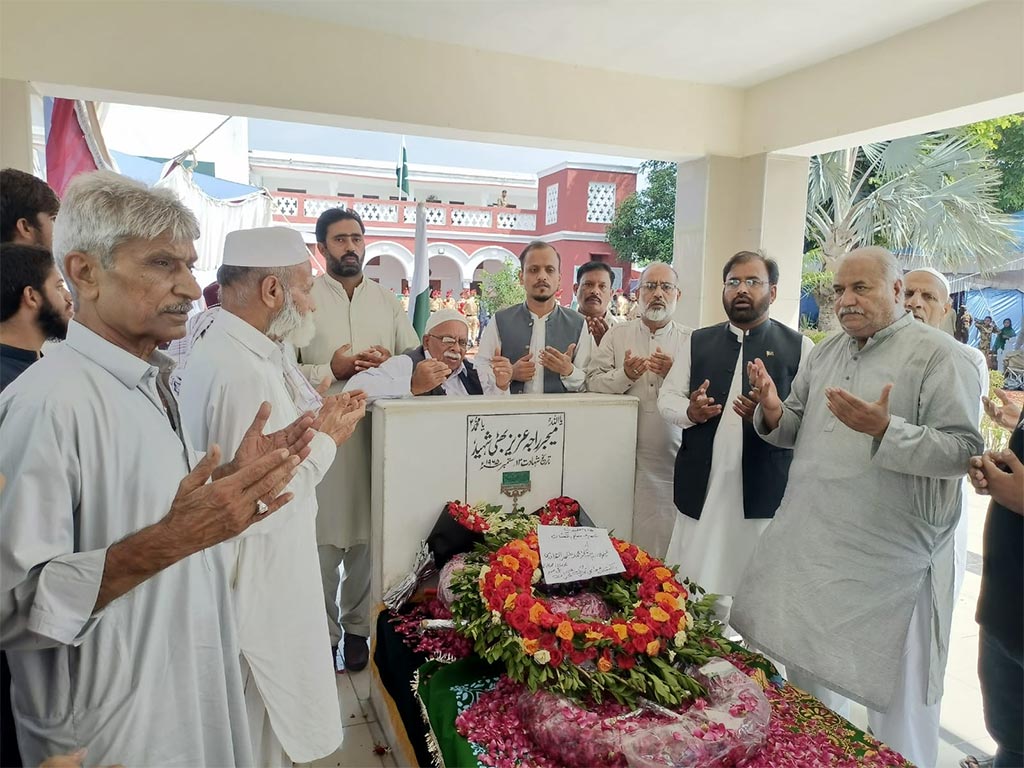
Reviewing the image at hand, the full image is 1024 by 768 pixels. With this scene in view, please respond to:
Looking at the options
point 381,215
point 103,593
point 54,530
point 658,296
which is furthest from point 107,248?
point 381,215

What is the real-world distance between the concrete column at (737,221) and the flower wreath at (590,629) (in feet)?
9.25

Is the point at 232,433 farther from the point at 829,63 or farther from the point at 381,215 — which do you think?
the point at 381,215

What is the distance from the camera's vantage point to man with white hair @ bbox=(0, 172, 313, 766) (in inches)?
40.9

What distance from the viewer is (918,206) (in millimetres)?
10258

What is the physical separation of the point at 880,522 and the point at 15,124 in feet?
12.7

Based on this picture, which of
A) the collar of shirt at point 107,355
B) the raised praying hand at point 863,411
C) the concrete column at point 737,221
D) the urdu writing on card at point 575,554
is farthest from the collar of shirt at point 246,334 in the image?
the concrete column at point 737,221

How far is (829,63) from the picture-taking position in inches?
148

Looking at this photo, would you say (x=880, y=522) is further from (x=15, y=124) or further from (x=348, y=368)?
(x=15, y=124)

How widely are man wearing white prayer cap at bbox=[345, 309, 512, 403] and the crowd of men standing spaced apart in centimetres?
1

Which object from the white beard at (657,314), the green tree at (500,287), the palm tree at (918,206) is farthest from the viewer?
the green tree at (500,287)

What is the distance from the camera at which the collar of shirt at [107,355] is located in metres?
1.17

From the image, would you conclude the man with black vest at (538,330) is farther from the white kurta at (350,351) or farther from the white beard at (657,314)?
the white kurta at (350,351)

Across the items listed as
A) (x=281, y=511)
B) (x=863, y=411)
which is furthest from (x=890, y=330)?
(x=281, y=511)

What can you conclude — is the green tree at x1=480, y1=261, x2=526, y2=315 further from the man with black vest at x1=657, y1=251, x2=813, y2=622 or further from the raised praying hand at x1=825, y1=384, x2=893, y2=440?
the raised praying hand at x1=825, y1=384, x2=893, y2=440
